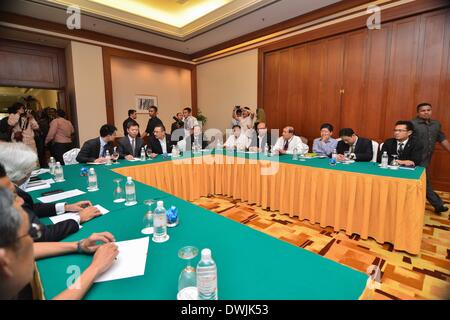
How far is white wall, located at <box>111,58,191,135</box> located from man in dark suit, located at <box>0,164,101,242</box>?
531 centimetres

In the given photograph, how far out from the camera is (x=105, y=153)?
343cm

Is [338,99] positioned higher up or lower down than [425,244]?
higher up

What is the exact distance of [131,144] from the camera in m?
3.74

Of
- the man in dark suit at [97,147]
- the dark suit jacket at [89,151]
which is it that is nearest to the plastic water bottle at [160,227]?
the man in dark suit at [97,147]

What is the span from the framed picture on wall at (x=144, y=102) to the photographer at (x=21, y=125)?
2.64 meters

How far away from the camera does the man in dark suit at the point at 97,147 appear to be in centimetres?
314

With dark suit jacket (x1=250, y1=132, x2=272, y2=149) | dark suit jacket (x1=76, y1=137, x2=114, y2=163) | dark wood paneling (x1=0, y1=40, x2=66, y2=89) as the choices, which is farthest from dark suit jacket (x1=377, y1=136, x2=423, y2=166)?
dark wood paneling (x1=0, y1=40, x2=66, y2=89)

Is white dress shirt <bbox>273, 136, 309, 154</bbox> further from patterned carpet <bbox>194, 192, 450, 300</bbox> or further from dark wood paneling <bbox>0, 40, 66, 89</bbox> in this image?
dark wood paneling <bbox>0, 40, 66, 89</bbox>

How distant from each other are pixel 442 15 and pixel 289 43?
8.40ft

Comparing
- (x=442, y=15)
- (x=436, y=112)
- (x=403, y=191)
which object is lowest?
(x=403, y=191)

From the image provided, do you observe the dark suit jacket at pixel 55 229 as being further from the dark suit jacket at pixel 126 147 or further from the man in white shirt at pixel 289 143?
the man in white shirt at pixel 289 143

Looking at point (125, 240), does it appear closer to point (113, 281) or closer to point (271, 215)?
point (113, 281)

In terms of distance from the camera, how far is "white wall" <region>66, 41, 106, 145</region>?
520 centimetres


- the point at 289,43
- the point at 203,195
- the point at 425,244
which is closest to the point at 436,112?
the point at 425,244
